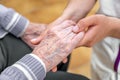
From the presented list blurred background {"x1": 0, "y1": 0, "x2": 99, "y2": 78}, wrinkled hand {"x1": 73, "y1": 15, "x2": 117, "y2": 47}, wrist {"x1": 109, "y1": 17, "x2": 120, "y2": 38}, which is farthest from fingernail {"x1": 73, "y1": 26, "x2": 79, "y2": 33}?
blurred background {"x1": 0, "y1": 0, "x2": 99, "y2": 78}

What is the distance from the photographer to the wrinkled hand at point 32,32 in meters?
1.10

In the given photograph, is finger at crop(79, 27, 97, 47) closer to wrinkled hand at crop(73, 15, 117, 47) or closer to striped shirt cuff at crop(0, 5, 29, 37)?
wrinkled hand at crop(73, 15, 117, 47)

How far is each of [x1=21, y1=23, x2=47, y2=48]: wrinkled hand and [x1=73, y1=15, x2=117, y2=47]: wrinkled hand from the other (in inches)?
7.6

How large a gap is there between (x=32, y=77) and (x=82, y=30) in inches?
11.7

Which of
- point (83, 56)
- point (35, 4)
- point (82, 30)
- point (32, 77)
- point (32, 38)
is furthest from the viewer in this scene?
point (35, 4)

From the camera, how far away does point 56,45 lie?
0.93 meters

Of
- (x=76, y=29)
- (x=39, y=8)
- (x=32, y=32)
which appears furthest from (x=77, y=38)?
(x=39, y=8)

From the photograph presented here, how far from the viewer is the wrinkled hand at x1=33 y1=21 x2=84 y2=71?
0.90 metres

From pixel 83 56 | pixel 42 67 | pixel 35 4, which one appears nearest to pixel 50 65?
pixel 42 67

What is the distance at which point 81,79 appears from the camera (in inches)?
42.0

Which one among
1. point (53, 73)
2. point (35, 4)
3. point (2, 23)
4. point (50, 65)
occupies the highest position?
point (2, 23)

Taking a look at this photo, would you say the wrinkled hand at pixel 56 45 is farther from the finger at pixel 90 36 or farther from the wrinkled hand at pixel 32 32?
the wrinkled hand at pixel 32 32

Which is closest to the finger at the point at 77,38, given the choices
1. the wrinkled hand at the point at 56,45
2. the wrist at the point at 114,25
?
the wrinkled hand at the point at 56,45

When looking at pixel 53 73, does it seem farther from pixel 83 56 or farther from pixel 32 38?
pixel 83 56
